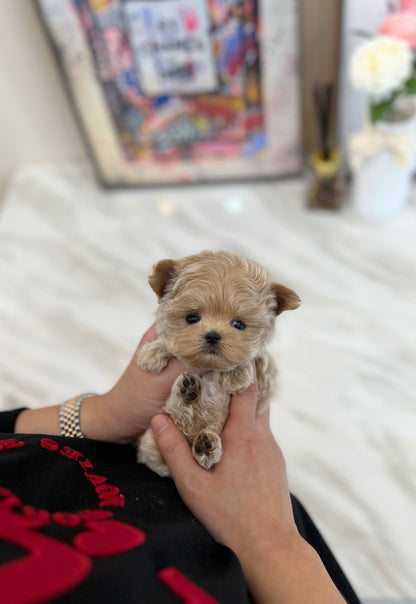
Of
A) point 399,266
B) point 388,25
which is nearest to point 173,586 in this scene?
point 399,266

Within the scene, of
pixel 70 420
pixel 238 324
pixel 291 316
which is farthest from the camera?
pixel 291 316

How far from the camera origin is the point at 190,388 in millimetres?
597

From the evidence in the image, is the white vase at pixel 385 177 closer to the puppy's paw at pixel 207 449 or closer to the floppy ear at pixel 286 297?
the floppy ear at pixel 286 297

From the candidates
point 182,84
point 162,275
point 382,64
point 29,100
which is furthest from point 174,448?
point 29,100

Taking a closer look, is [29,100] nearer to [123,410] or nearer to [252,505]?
[123,410]

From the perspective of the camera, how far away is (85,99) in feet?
4.60

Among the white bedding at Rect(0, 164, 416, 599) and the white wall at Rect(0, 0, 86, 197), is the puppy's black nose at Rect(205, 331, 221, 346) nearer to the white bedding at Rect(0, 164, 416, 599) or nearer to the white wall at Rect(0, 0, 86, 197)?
the white bedding at Rect(0, 164, 416, 599)

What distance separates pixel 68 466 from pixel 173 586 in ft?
0.68

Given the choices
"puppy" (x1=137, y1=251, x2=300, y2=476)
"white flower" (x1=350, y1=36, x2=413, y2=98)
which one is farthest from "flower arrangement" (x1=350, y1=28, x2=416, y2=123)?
"puppy" (x1=137, y1=251, x2=300, y2=476)

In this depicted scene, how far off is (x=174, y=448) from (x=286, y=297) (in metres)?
0.25

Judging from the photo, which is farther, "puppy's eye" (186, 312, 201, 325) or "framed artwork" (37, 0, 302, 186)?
"framed artwork" (37, 0, 302, 186)

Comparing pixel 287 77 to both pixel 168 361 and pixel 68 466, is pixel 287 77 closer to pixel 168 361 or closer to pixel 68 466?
pixel 168 361

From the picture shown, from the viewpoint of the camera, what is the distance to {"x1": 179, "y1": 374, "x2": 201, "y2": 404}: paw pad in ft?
1.96

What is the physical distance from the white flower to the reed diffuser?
13 cm
